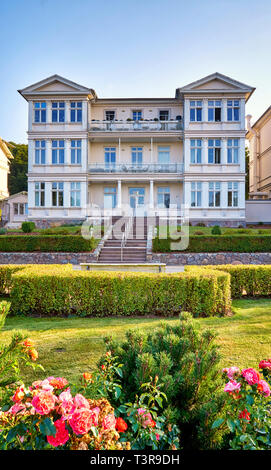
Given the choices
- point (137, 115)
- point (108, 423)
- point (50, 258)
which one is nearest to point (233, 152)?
point (137, 115)

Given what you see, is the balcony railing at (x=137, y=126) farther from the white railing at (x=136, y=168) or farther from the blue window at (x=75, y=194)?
the blue window at (x=75, y=194)

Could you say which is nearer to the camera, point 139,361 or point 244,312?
point 139,361

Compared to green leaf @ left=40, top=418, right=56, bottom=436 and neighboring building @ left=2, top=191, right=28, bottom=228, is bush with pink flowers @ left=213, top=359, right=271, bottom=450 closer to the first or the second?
green leaf @ left=40, top=418, right=56, bottom=436

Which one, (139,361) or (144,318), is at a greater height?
(139,361)

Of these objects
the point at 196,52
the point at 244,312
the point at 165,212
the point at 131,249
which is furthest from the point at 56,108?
the point at 244,312

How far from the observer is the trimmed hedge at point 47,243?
1673 centimetres

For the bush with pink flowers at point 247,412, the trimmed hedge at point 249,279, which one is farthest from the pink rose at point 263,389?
the trimmed hedge at point 249,279

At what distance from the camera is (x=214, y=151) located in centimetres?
Result: 2586

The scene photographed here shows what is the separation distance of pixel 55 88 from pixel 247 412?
2833 cm

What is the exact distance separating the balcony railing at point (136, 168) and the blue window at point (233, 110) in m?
5.61

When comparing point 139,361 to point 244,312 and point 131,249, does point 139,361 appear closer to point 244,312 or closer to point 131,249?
point 244,312

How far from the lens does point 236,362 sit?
3.96 meters

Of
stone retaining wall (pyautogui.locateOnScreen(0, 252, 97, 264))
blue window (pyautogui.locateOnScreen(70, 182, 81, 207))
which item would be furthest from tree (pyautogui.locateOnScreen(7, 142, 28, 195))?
stone retaining wall (pyautogui.locateOnScreen(0, 252, 97, 264))

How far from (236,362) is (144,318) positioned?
10.1 ft
